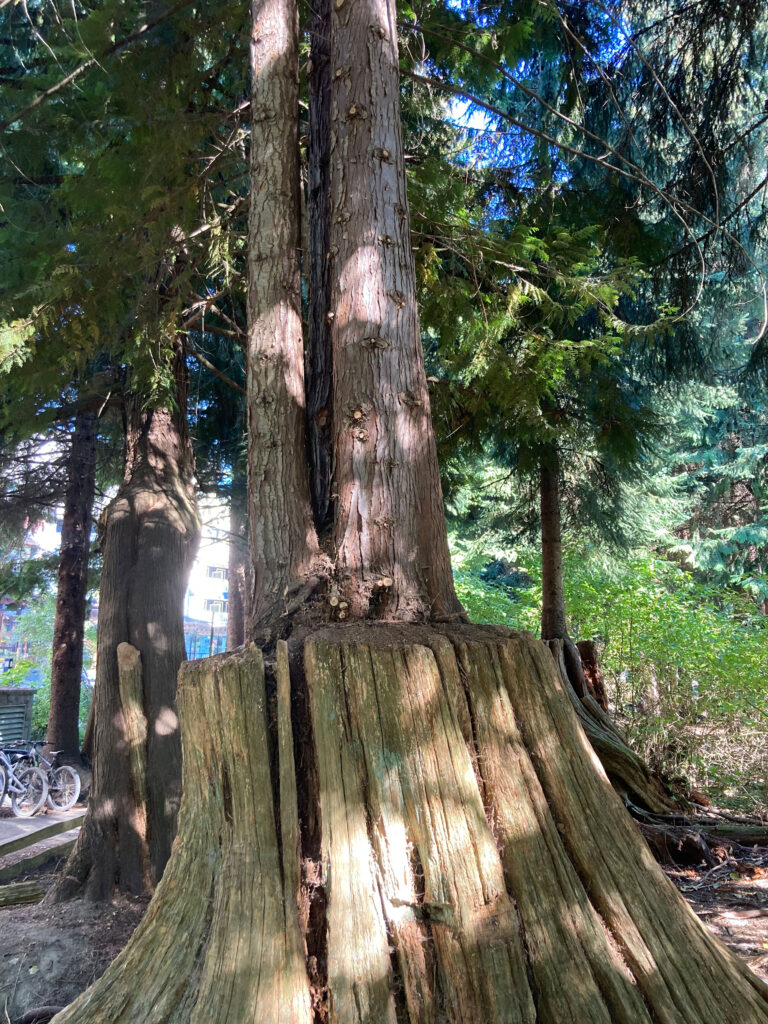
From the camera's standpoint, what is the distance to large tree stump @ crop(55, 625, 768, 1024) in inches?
74.5

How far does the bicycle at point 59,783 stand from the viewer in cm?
1090

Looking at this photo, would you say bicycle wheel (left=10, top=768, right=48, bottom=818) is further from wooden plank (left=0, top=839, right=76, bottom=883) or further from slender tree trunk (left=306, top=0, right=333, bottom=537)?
slender tree trunk (left=306, top=0, right=333, bottom=537)

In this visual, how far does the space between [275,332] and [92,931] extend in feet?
14.0

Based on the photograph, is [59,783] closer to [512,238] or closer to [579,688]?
[579,688]

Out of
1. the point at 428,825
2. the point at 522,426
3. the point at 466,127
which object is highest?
the point at 466,127

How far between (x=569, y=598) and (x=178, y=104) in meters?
7.30

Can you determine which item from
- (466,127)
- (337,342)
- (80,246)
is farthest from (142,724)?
(466,127)

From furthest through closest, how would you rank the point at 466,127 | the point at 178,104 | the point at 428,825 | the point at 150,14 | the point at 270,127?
the point at 466,127, the point at 178,104, the point at 150,14, the point at 270,127, the point at 428,825

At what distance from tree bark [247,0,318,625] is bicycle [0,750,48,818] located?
384 inches

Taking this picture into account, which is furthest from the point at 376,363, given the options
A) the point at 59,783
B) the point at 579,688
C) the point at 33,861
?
the point at 59,783

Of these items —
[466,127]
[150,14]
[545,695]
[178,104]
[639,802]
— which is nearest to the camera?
[545,695]

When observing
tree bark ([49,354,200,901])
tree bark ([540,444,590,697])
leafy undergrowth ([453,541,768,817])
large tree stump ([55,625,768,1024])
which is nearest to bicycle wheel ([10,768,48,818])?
tree bark ([49,354,200,901])

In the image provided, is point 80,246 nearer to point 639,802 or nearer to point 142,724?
point 142,724

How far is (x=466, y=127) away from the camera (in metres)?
7.48
